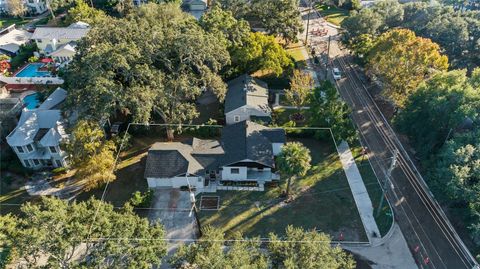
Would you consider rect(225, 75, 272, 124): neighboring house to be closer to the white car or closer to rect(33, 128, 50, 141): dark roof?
the white car

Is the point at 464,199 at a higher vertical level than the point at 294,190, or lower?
higher

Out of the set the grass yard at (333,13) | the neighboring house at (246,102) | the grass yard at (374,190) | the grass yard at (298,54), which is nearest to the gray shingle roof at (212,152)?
the neighboring house at (246,102)

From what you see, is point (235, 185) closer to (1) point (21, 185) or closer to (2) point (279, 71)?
(2) point (279, 71)

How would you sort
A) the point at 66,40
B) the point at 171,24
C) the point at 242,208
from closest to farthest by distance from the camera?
the point at 242,208 < the point at 171,24 < the point at 66,40

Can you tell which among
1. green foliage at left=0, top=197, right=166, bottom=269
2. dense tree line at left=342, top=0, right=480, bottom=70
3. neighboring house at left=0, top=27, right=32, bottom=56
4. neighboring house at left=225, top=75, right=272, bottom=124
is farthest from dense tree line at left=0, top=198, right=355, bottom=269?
neighboring house at left=0, top=27, right=32, bottom=56

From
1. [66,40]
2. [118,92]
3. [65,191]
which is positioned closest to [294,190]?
[118,92]

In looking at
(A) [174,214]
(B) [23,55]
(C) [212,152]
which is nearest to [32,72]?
(B) [23,55]

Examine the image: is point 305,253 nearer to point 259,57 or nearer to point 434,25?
point 259,57

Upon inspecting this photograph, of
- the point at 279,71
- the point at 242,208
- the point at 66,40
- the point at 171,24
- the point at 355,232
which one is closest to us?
the point at 355,232
